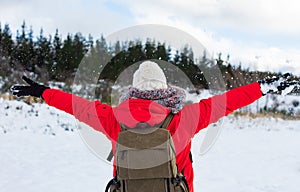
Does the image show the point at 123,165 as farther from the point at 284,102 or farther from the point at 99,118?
the point at 284,102

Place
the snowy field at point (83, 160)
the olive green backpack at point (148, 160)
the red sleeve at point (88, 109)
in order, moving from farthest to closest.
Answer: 1. the snowy field at point (83, 160)
2. the red sleeve at point (88, 109)
3. the olive green backpack at point (148, 160)

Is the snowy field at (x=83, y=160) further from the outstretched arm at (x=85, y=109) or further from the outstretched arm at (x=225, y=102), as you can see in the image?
the outstretched arm at (x=225, y=102)

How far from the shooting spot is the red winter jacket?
2057 millimetres

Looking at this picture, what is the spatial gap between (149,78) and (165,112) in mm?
293

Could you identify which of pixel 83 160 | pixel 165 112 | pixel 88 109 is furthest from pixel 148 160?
pixel 83 160

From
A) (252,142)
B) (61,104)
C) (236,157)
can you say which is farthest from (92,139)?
(252,142)

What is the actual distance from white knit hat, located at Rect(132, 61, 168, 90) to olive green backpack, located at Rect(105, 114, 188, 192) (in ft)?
0.83

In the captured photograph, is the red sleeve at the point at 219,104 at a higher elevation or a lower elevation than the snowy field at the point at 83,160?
higher

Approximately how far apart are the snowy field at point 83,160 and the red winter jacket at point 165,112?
9.18ft

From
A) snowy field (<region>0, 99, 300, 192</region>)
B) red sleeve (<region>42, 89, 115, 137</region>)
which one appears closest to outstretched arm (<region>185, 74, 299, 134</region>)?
red sleeve (<region>42, 89, 115, 137</region>)

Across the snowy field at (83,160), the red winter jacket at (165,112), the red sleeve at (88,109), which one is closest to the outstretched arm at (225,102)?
the red winter jacket at (165,112)

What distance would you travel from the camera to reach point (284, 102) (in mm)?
17500

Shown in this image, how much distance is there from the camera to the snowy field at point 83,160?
5.02m

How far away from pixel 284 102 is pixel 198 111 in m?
16.6
